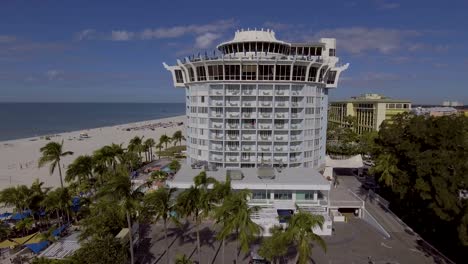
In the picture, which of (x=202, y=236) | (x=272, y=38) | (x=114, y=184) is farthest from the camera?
(x=272, y=38)

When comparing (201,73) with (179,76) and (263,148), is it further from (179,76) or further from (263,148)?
(263,148)

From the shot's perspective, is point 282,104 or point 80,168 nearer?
point 80,168

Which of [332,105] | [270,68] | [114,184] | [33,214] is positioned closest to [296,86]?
[270,68]

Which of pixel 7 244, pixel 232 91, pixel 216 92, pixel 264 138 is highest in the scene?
pixel 232 91

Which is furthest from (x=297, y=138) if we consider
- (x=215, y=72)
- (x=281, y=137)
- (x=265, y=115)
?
(x=215, y=72)

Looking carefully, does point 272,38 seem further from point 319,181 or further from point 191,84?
point 319,181

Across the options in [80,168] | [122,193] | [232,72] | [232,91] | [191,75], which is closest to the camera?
[122,193]

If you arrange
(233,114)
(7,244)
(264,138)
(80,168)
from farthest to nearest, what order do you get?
1. (264,138)
2. (233,114)
3. (80,168)
4. (7,244)

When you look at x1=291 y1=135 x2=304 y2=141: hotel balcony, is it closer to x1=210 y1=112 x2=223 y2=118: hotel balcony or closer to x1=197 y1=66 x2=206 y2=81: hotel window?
x1=210 y1=112 x2=223 y2=118: hotel balcony
